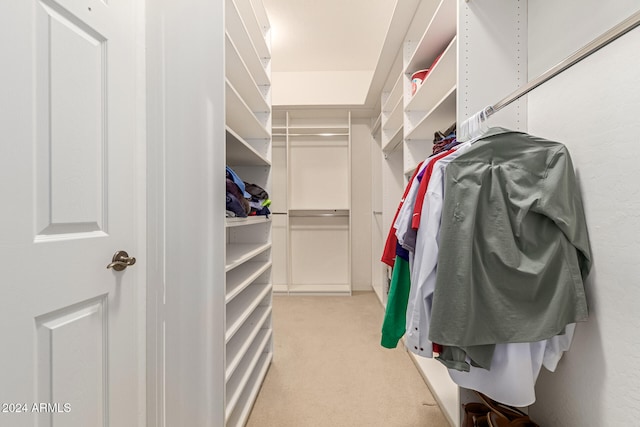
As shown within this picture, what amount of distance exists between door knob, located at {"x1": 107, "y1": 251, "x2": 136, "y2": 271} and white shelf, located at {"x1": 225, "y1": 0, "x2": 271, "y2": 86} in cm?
115

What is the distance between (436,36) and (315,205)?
2.48 metres

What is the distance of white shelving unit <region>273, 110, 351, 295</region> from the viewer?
12.6ft

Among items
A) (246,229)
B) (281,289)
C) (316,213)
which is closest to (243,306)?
(246,229)

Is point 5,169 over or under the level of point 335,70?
under

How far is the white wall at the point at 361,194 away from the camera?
156 inches

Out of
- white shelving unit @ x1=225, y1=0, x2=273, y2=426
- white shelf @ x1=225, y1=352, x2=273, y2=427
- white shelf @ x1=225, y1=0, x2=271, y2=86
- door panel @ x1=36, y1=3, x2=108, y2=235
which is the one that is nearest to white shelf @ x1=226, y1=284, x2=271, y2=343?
white shelving unit @ x1=225, y1=0, x2=273, y2=426

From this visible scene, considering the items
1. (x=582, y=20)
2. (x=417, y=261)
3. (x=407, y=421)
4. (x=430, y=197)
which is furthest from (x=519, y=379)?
(x=582, y=20)

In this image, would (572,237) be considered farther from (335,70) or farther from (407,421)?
(335,70)

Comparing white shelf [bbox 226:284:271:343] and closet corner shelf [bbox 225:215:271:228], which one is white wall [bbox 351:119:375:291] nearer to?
white shelf [bbox 226:284:271:343]

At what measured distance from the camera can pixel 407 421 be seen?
1.51 metres

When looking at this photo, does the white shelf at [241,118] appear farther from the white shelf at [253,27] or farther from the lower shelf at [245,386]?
the lower shelf at [245,386]

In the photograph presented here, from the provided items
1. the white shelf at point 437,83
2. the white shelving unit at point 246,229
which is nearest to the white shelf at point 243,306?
the white shelving unit at point 246,229

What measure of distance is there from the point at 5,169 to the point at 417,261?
113cm

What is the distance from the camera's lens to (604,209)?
3.01 feet
